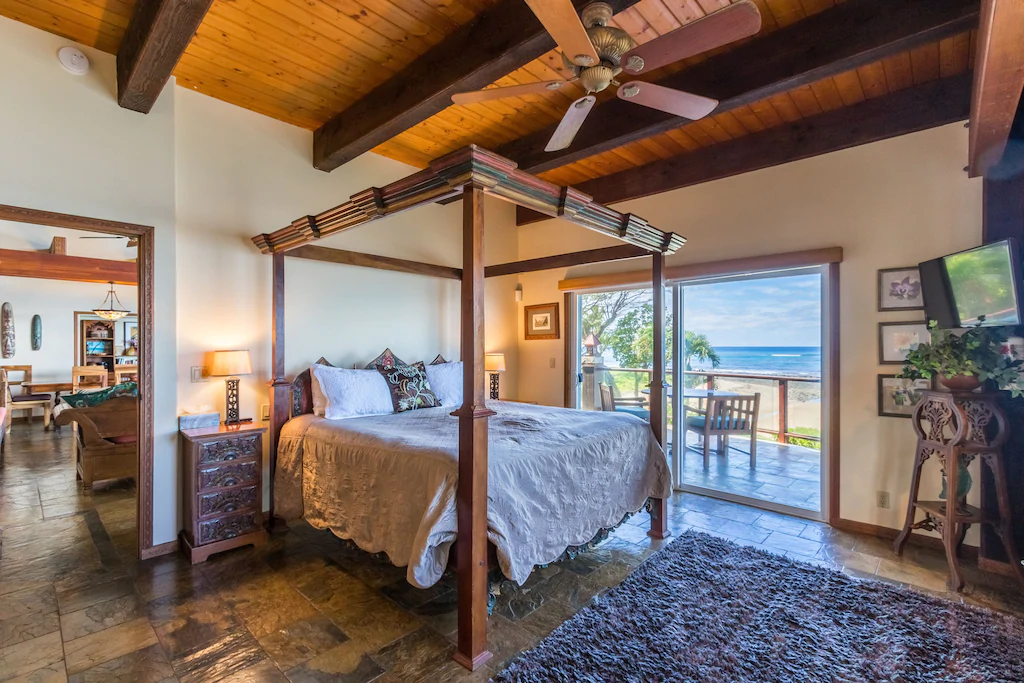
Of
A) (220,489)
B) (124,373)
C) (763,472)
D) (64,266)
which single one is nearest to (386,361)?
(220,489)

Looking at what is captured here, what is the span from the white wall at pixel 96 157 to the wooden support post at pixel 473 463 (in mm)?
2246

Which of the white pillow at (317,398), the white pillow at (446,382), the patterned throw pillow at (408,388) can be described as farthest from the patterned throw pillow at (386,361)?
the white pillow at (317,398)

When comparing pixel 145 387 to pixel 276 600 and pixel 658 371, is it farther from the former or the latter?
pixel 658 371

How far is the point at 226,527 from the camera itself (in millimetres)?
2963

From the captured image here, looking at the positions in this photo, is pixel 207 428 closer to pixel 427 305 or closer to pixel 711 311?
pixel 427 305

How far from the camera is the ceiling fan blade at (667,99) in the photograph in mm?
2035

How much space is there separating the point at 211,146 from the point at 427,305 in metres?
2.15

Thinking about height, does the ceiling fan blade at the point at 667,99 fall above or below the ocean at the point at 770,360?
above

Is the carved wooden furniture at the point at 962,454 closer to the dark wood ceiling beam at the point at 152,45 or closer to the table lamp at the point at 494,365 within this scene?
the table lamp at the point at 494,365

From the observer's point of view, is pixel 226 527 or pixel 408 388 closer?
pixel 226 527

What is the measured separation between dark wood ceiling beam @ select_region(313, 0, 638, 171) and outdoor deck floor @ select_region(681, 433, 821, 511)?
11.6 feet

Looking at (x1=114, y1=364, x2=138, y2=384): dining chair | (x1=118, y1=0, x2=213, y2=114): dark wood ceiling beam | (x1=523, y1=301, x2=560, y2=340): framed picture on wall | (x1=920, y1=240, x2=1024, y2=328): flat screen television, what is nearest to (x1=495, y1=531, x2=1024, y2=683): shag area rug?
(x1=920, y1=240, x2=1024, y2=328): flat screen television

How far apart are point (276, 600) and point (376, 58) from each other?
3.10 m

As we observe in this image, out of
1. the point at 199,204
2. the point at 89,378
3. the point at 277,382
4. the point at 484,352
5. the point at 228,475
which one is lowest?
the point at 228,475
